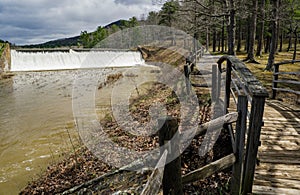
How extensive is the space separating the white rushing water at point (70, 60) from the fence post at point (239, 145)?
2750cm

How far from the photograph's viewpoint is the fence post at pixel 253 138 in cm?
232

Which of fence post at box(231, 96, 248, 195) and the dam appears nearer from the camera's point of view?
fence post at box(231, 96, 248, 195)

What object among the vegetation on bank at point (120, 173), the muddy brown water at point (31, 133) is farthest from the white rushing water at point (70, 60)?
the vegetation on bank at point (120, 173)

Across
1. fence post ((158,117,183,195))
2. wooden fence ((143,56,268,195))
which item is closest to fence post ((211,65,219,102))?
wooden fence ((143,56,268,195))

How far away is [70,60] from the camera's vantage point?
28828 mm

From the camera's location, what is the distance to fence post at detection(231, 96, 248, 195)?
8.13 ft

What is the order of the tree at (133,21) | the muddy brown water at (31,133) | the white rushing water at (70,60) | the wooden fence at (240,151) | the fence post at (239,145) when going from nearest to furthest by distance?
the wooden fence at (240,151) → the fence post at (239,145) → the muddy brown water at (31,133) → the white rushing water at (70,60) → the tree at (133,21)

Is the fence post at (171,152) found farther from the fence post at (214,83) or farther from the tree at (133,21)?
the tree at (133,21)

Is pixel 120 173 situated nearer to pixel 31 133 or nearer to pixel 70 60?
pixel 31 133

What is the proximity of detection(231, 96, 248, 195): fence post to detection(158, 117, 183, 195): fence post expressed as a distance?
1002mm

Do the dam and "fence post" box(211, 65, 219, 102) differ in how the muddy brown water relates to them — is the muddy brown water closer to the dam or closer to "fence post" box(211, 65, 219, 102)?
the dam

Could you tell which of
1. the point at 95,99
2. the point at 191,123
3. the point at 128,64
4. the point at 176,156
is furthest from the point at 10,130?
the point at 128,64

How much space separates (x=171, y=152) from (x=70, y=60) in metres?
29.7

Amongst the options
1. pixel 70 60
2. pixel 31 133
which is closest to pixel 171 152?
pixel 31 133
